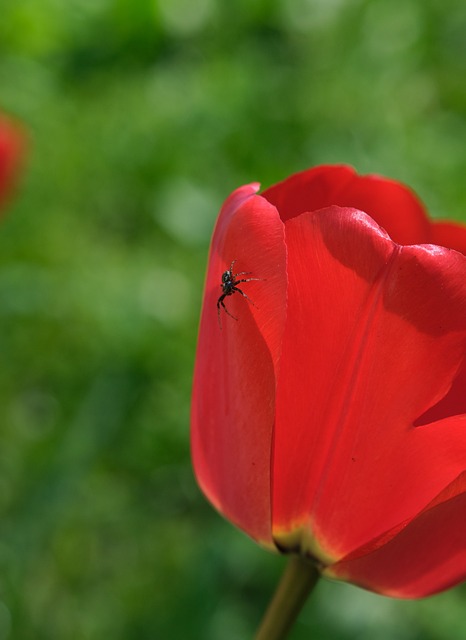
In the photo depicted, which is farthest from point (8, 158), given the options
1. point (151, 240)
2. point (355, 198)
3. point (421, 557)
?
point (421, 557)

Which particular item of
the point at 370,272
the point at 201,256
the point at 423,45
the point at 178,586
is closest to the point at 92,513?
the point at 178,586

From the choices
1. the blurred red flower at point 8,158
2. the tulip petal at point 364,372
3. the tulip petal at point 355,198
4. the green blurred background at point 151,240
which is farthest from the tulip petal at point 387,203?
the blurred red flower at point 8,158

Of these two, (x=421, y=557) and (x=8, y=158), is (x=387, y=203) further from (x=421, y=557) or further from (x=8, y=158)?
(x=8, y=158)

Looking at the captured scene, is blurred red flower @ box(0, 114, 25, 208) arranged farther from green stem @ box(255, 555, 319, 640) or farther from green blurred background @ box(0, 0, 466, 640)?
green stem @ box(255, 555, 319, 640)

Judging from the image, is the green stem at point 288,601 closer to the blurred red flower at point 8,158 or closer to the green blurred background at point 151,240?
the green blurred background at point 151,240

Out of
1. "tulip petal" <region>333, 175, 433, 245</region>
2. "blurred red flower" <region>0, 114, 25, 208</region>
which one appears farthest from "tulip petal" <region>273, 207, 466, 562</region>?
"blurred red flower" <region>0, 114, 25, 208</region>

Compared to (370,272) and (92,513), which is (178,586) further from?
(370,272)
